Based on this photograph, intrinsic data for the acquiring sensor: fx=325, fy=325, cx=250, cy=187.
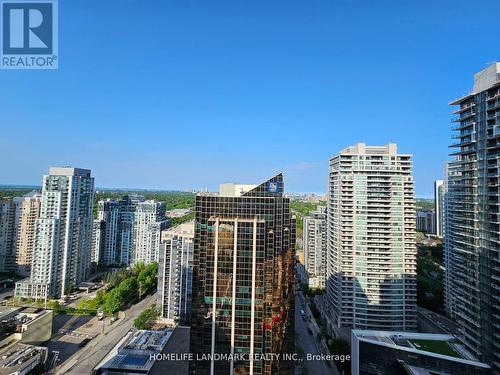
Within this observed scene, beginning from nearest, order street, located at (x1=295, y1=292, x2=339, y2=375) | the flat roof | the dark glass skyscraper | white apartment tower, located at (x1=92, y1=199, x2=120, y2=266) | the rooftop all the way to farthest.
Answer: the dark glass skyscraper → the flat roof → the rooftop → street, located at (x1=295, y1=292, x2=339, y2=375) → white apartment tower, located at (x1=92, y1=199, x2=120, y2=266)

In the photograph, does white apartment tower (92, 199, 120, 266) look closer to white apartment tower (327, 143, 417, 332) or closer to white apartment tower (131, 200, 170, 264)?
white apartment tower (131, 200, 170, 264)

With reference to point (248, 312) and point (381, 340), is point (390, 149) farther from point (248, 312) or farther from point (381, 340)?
point (248, 312)

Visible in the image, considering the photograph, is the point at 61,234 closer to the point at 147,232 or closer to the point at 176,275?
the point at 147,232

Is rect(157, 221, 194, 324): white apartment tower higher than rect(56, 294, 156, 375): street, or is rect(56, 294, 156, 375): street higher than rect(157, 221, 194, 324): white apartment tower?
rect(157, 221, 194, 324): white apartment tower

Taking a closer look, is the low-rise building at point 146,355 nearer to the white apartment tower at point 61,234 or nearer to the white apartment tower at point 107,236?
the white apartment tower at point 61,234

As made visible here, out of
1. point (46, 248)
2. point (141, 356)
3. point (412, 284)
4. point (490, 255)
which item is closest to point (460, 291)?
point (490, 255)

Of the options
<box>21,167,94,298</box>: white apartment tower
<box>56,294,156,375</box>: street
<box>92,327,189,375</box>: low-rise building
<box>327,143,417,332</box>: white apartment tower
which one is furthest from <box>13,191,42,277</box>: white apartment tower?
<box>327,143,417,332</box>: white apartment tower
